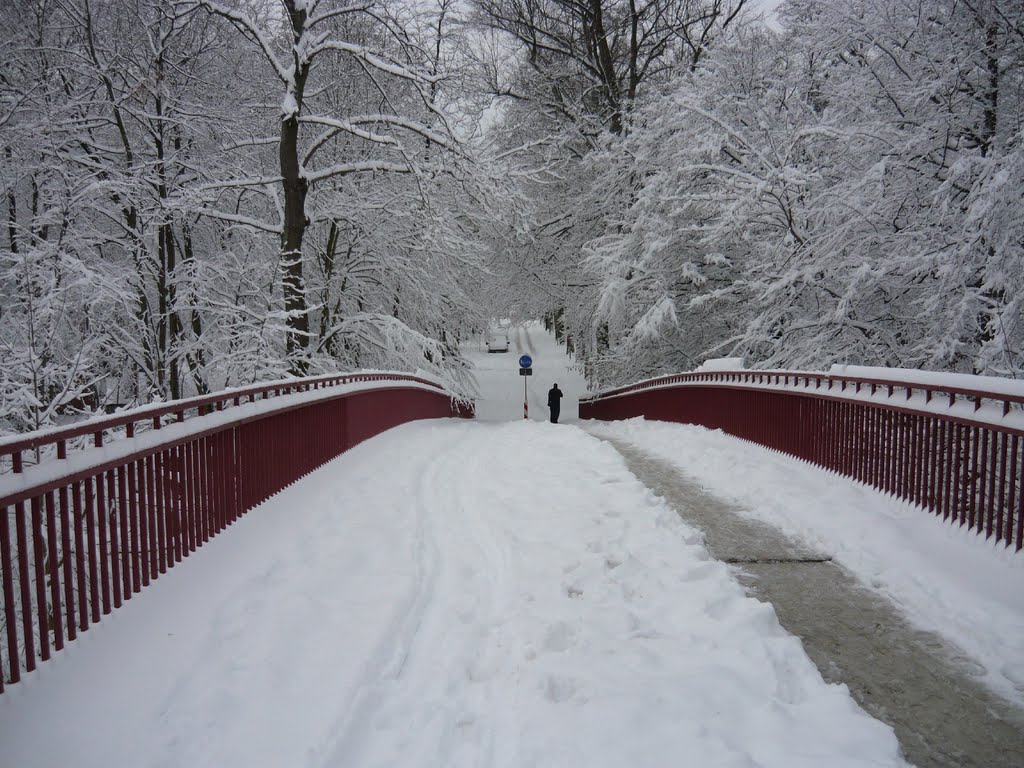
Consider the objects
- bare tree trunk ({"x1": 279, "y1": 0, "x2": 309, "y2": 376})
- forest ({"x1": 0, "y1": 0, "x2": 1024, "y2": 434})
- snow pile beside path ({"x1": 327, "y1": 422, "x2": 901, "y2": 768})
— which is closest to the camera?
snow pile beside path ({"x1": 327, "y1": 422, "x2": 901, "y2": 768})

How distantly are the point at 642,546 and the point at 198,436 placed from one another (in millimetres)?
3530

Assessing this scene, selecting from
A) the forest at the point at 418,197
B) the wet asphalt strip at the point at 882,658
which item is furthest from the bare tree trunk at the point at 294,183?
the wet asphalt strip at the point at 882,658

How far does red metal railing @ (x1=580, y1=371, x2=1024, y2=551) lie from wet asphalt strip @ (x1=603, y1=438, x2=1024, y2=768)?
3.89 feet

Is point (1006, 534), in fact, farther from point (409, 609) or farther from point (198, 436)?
point (198, 436)

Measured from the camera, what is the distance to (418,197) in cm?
1650

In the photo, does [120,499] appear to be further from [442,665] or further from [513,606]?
[513,606]

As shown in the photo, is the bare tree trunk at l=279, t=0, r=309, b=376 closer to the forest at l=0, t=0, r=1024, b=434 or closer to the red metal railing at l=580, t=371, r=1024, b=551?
the forest at l=0, t=0, r=1024, b=434

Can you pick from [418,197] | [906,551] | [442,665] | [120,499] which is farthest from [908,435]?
[418,197]

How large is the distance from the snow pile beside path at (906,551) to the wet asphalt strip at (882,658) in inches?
6.1

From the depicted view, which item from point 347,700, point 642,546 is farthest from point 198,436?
point 642,546

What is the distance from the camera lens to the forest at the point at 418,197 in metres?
10.1

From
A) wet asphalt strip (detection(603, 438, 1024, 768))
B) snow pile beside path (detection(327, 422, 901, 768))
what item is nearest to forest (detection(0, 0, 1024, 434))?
wet asphalt strip (detection(603, 438, 1024, 768))

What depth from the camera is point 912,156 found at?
10.9 meters

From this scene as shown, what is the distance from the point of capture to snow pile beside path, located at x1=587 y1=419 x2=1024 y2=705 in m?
4.03
